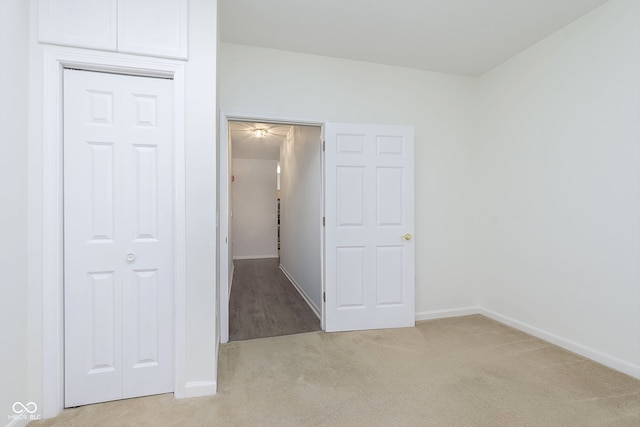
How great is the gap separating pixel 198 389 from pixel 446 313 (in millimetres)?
2711

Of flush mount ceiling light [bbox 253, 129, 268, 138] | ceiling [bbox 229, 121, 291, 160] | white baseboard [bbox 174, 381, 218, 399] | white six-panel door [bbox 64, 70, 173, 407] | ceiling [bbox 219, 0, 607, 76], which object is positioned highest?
ceiling [bbox 219, 0, 607, 76]

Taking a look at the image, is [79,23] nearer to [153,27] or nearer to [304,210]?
[153,27]

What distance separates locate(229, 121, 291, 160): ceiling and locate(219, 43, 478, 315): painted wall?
1267 mm

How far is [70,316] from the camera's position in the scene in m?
1.75

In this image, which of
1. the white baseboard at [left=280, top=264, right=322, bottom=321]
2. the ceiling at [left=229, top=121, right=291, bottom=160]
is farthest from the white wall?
the ceiling at [left=229, top=121, right=291, bottom=160]

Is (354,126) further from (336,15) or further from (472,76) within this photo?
(472,76)

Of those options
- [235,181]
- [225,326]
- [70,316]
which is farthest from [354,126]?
[235,181]

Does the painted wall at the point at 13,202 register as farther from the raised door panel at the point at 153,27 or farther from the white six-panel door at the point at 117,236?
the raised door panel at the point at 153,27

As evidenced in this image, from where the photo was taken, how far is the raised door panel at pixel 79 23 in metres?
1.66

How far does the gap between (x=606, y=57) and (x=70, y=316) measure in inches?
167

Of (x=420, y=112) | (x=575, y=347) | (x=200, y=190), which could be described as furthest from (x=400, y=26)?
(x=575, y=347)

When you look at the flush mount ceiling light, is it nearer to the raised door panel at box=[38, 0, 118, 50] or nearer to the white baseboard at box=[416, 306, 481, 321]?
the raised door panel at box=[38, 0, 118, 50]

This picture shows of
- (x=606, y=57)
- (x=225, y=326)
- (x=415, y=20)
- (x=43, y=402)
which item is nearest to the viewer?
(x=43, y=402)

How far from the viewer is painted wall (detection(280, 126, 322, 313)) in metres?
3.53
